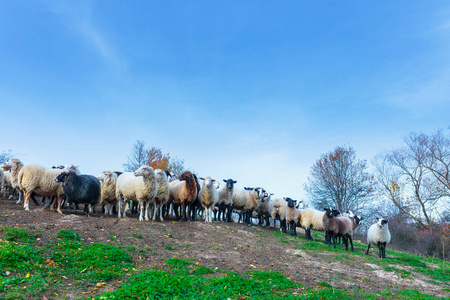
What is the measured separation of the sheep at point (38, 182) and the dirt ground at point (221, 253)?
7.43 ft

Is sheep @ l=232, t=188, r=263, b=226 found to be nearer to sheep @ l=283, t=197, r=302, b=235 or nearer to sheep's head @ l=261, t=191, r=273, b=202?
sheep's head @ l=261, t=191, r=273, b=202

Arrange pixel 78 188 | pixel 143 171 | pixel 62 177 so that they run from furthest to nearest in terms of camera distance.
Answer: pixel 143 171 < pixel 78 188 < pixel 62 177

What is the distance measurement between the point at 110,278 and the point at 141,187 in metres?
7.95

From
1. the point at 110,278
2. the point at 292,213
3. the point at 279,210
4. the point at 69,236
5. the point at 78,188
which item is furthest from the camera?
the point at 279,210

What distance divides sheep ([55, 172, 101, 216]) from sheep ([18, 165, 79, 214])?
0.65m

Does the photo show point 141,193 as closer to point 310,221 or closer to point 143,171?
point 143,171

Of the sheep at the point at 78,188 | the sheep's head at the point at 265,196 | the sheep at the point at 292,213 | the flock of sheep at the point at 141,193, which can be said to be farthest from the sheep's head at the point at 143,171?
the sheep at the point at 292,213

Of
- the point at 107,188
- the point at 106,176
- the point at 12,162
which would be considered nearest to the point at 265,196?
the point at 107,188

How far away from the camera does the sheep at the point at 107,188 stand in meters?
15.0

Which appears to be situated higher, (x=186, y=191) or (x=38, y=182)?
(x=186, y=191)

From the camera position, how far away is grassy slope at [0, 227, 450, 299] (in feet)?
17.4

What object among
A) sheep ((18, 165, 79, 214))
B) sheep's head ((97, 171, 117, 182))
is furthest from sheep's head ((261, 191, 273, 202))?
sheep ((18, 165, 79, 214))

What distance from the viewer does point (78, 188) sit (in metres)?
13.3

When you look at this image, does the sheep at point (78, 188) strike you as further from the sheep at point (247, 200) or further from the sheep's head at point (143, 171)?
the sheep at point (247, 200)
